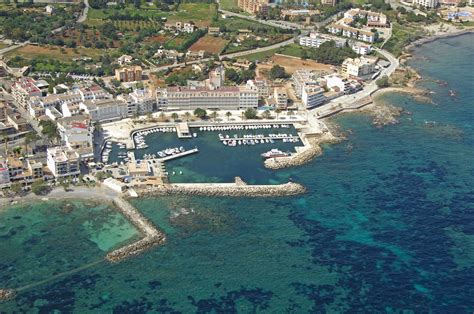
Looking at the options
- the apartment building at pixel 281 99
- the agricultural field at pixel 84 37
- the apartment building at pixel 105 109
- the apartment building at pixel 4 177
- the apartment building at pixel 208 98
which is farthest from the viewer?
the agricultural field at pixel 84 37

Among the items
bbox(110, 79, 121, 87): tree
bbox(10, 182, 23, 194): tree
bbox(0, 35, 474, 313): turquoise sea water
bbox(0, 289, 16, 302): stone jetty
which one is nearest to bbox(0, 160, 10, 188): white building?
bbox(10, 182, 23, 194): tree

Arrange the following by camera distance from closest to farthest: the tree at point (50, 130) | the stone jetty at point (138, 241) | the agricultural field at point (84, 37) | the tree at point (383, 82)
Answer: the stone jetty at point (138, 241) < the tree at point (50, 130) < the tree at point (383, 82) < the agricultural field at point (84, 37)

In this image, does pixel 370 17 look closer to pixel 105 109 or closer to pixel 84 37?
Result: pixel 84 37

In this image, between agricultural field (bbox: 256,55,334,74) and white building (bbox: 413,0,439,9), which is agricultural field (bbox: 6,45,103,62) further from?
white building (bbox: 413,0,439,9)

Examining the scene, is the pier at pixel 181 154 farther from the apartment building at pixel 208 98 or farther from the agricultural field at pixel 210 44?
the agricultural field at pixel 210 44

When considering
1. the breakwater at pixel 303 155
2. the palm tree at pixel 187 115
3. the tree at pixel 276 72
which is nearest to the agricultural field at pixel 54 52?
the palm tree at pixel 187 115

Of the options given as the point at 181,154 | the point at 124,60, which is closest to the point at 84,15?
the point at 124,60

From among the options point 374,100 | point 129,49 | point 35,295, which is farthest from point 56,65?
point 35,295
